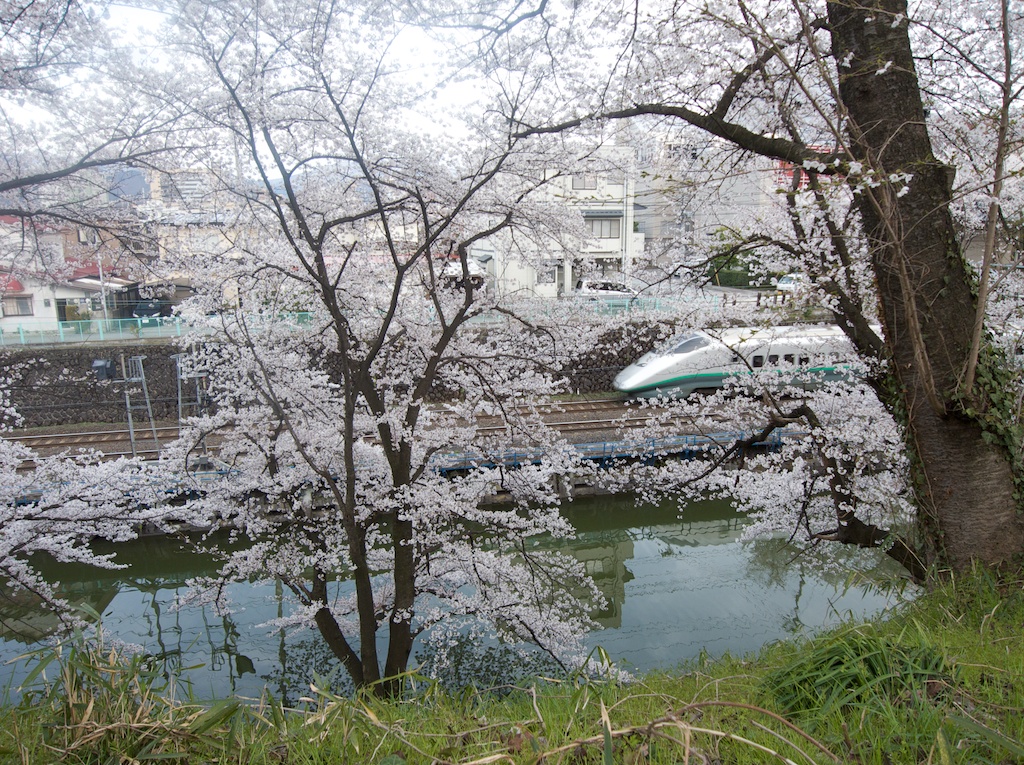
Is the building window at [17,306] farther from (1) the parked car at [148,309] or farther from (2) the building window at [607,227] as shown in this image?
(2) the building window at [607,227]

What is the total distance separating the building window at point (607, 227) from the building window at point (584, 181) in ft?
26.1

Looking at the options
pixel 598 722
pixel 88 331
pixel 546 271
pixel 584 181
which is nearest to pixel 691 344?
pixel 546 271

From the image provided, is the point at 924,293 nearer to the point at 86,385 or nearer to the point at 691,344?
the point at 691,344

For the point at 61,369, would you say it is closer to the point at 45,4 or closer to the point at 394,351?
the point at 394,351

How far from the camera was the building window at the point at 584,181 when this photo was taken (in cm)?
628

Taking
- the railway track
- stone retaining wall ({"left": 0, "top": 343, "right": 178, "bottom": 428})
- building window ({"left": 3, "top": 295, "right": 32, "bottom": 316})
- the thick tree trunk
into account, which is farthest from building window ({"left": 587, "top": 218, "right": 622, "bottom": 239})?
building window ({"left": 3, "top": 295, "right": 32, "bottom": 316})

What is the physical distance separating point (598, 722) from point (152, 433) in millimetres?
15247

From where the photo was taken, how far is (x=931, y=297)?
3125 millimetres

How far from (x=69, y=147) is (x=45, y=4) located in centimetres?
124

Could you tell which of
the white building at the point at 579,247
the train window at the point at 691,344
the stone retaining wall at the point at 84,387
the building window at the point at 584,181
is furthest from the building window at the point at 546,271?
the stone retaining wall at the point at 84,387

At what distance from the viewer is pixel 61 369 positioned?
1571 cm

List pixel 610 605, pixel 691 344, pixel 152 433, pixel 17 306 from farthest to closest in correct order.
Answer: pixel 17 306, pixel 691 344, pixel 152 433, pixel 610 605

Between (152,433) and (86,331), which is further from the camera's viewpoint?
(86,331)

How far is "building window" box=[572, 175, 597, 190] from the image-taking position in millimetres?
6284
